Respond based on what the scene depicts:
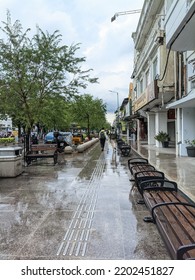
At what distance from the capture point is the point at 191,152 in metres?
15.5

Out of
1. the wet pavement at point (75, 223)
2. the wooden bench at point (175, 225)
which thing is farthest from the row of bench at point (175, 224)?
the wet pavement at point (75, 223)

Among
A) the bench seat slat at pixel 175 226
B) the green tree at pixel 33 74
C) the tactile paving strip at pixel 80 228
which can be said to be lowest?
the tactile paving strip at pixel 80 228

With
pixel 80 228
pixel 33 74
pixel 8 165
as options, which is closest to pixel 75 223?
pixel 80 228

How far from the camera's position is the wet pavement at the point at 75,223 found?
153 inches

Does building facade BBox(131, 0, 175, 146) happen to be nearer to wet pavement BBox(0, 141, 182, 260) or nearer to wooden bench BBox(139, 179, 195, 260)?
wet pavement BBox(0, 141, 182, 260)

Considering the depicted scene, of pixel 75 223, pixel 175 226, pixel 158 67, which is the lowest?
pixel 75 223

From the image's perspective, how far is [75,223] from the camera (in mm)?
5121

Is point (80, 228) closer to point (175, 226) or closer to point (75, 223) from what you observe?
point (75, 223)

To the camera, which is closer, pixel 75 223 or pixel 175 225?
pixel 175 225

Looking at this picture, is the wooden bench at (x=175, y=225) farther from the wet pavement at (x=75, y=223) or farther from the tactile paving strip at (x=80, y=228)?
the tactile paving strip at (x=80, y=228)
